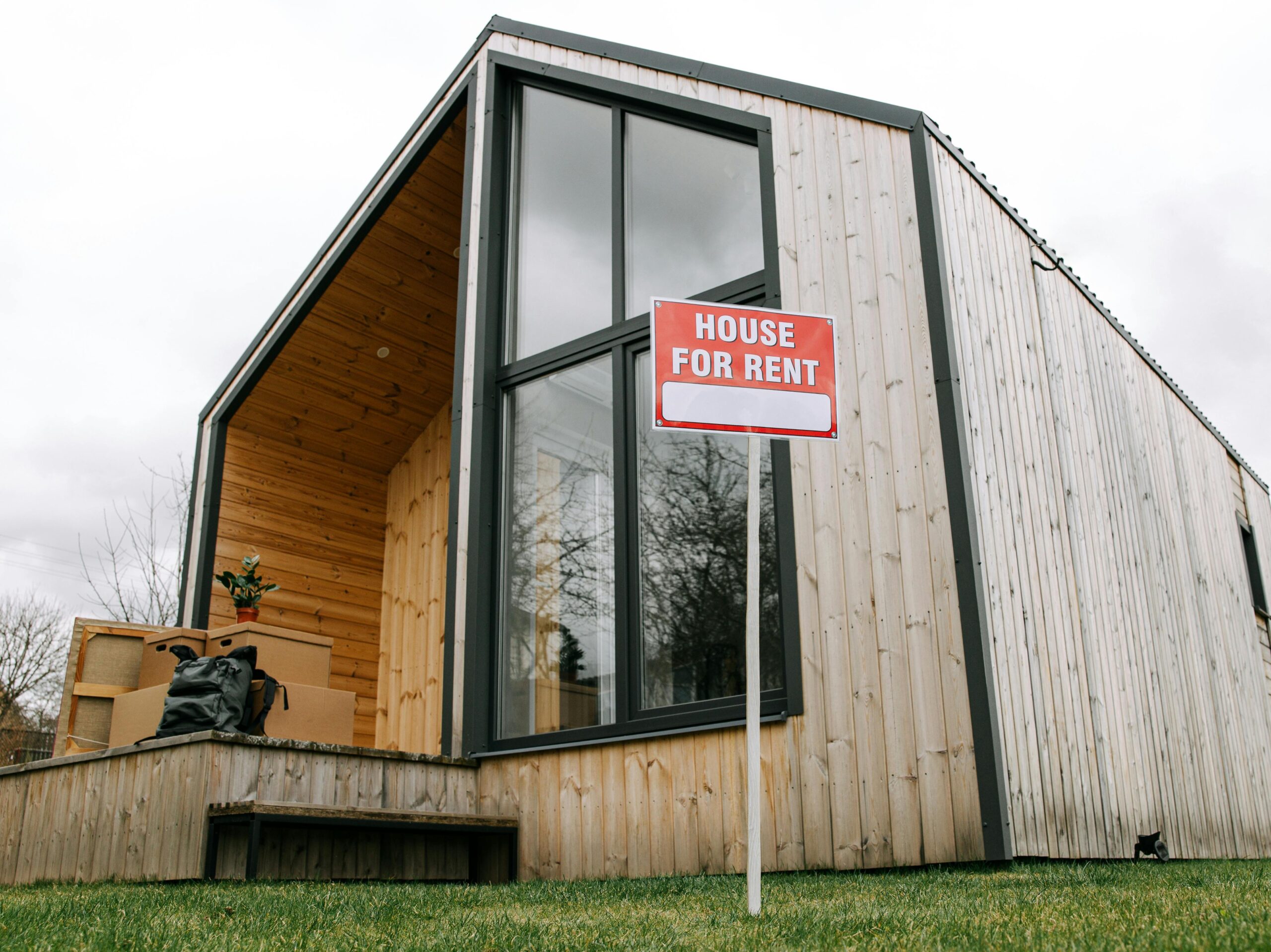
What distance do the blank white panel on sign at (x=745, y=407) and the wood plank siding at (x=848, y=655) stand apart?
1.52 meters

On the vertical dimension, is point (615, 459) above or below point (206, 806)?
above

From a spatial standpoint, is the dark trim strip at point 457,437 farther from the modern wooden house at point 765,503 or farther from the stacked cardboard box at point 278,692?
the stacked cardboard box at point 278,692

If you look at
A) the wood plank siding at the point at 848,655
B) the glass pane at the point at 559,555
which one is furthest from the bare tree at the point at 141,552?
the wood plank siding at the point at 848,655

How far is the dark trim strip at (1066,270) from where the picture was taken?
5.14 metres

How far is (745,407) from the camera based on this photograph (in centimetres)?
295

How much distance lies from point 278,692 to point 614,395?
2335mm

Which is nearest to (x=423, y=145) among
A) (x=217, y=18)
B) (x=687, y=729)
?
(x=687, y=729)

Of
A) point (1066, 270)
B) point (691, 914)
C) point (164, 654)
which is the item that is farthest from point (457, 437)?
point (691, 914)

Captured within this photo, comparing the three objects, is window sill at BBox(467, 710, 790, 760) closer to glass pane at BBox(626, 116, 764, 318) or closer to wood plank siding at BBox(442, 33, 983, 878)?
wood plank siding at BBox(442, 33, 983, 878)

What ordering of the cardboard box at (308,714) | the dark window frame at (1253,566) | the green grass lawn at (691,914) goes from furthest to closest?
the dark window frame at (1253,566) < the cardboard box at (308,714) < the green grass lawn at (691,914)

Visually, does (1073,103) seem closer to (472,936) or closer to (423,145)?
(423,145)

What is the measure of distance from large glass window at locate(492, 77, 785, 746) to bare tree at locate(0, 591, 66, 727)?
1709 cm

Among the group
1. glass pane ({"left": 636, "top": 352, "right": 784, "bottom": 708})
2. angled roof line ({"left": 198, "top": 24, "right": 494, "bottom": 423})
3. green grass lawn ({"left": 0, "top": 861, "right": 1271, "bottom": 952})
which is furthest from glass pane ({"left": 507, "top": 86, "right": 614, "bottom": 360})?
green grass lawn ({"left": 0, "top": 861, "right": 1271, "bottom": 952})

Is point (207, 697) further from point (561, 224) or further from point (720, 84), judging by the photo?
point (720, 84)
